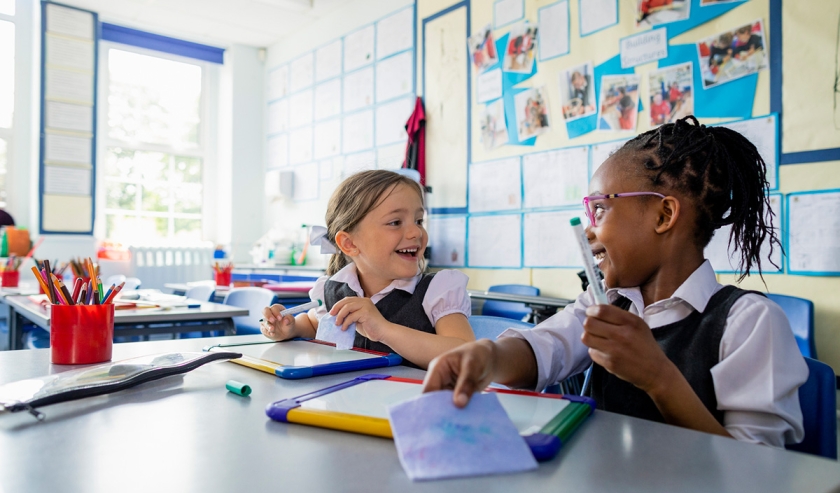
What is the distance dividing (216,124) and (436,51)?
3.01 metres

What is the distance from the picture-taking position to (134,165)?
222 inches

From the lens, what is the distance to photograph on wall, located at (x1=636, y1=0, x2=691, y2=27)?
107 inches

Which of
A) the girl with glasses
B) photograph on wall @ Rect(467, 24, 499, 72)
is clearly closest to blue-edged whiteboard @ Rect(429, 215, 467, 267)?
photograph on wall @ Rect(467, 24, 499, 72)

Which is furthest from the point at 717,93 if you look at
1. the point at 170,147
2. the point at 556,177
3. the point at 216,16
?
the point at 170,147

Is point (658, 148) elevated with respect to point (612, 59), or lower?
lower

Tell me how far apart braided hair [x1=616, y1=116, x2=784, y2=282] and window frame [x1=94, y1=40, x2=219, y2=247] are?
5.55 meters

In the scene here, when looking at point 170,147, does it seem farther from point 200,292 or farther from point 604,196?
point 604,196

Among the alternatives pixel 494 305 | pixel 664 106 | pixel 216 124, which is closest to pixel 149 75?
pixel 216 124

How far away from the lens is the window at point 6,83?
4.95 metres

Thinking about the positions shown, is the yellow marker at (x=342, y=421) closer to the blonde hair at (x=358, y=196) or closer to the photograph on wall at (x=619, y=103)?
the blonde hair at (x=358, y=196)

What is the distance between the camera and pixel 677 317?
87cm

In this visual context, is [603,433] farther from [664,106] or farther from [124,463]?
[664,106]

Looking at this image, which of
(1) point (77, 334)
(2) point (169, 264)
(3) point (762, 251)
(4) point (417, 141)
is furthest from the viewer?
(2) point (169, 264)

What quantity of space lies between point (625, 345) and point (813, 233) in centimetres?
212
